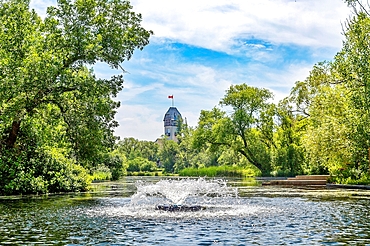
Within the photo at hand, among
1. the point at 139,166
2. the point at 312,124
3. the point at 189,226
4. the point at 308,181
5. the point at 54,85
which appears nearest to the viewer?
the point at 189,226

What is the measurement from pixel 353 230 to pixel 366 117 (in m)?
21.3

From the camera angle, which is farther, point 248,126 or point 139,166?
point 139,166

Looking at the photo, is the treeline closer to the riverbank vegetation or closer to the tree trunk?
the riverbank vegetation

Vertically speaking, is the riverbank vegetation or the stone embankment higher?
the riverbank vegetation

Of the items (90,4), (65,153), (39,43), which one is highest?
(90,4)

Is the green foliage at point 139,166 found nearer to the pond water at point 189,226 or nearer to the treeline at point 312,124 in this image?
the treeline at point 312,124

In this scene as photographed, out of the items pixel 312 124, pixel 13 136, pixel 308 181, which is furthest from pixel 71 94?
pixel 312 124

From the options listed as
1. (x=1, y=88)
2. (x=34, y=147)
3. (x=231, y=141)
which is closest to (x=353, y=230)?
(x=1, y=88)

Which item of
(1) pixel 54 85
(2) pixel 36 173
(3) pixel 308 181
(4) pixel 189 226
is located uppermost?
(1) pixel 54 85

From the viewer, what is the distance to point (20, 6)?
30.1 meters

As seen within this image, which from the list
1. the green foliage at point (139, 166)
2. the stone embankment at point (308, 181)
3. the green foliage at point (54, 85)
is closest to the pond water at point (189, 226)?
the green foliage at point (54, 85)

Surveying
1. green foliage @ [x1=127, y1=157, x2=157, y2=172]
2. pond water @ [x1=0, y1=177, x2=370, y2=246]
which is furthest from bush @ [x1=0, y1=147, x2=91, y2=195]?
green foliage @ [x1=127, y1=157, x2=157, y2=172]

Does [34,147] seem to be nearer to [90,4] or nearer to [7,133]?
[7,133]

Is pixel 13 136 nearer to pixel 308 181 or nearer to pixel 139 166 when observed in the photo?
pixel 308 181
